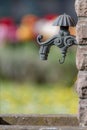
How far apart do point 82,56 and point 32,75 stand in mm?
5382

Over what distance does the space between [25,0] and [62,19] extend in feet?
37.2

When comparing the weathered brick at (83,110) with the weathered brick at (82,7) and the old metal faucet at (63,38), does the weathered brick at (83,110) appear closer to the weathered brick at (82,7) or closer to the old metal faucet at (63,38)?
the old metal faucet at (63,38)

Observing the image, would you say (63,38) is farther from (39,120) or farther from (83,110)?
(39,120)

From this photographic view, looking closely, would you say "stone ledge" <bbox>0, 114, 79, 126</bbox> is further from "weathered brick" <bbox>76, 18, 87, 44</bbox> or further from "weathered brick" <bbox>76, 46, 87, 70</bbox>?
"weathered brick" <bbox>76, 18, 87, 44</bbox>

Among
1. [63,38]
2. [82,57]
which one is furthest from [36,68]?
[82,57]

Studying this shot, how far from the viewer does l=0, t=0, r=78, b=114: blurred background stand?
26.5ft

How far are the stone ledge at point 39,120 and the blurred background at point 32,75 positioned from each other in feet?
9.28

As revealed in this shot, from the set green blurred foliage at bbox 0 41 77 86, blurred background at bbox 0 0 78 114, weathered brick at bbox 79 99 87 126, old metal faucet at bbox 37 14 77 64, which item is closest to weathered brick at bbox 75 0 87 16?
old metal faucet at bbox 37 14 77 64

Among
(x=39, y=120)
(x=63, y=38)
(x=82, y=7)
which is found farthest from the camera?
(x=39, y=120)

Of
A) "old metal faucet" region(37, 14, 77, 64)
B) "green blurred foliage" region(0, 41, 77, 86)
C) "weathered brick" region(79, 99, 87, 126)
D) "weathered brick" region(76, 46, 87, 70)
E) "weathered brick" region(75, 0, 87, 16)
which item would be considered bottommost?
"green blurred foliage" region(0, 41, 77, 86)

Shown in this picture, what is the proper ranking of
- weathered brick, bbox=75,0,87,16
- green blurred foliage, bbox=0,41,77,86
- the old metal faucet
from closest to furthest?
weathered brick, bbox=75,0,87,16 < the old metal faucet < green blurred foliage, bbox=0,41,77,86

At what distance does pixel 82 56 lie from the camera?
4297mm

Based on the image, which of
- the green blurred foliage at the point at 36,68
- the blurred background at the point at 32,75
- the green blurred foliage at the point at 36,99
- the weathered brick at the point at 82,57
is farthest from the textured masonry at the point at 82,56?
the green blurred foliage at the point at 36,68

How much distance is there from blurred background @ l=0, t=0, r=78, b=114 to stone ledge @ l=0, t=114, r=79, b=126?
9.28 ft
